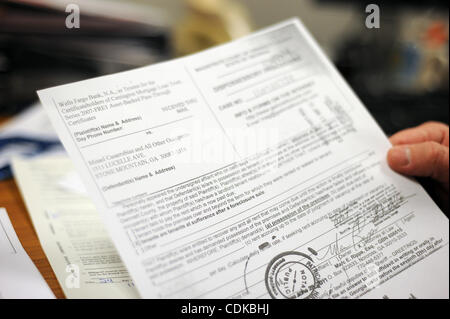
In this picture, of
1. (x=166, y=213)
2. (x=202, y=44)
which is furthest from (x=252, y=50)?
(x=202, y=44)

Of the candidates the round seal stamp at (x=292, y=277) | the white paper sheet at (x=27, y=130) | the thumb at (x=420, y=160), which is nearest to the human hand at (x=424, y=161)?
the thumb at (x=420, y=160)

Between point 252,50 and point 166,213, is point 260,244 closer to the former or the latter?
point 166,213

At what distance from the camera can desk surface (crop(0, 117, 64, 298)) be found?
45cm

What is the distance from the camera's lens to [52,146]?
0.77 metres

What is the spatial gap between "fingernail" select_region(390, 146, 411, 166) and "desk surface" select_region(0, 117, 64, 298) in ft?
1.43

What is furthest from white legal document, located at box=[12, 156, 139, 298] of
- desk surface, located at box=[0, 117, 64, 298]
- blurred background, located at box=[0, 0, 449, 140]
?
blurred background, located at box=[0, 0, 449, 140]

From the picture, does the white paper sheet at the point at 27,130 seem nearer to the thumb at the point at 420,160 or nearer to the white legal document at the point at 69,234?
the white legal document at the point at 69,234

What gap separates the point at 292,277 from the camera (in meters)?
0.44

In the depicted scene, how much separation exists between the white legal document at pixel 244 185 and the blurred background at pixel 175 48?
41 centimetres

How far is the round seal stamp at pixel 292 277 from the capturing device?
A: 427 millimetres

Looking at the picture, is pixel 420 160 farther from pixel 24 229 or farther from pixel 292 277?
pixel 24 229

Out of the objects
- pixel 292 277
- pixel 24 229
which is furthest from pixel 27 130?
pixel 292 277

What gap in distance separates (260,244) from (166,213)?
0.11 m

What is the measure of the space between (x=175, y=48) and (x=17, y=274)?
2.72 feet
